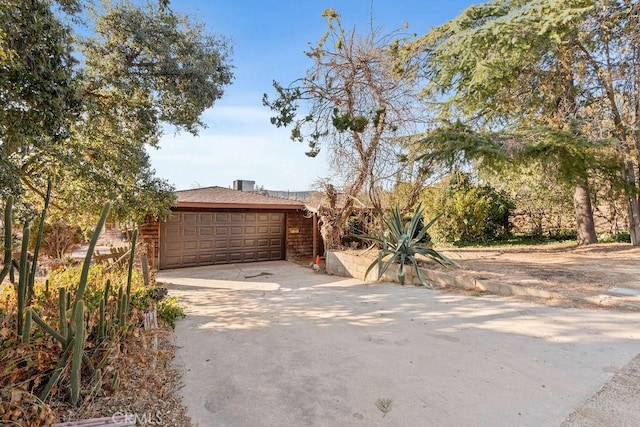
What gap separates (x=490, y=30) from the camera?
28.1 feet

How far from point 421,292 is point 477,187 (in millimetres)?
8118

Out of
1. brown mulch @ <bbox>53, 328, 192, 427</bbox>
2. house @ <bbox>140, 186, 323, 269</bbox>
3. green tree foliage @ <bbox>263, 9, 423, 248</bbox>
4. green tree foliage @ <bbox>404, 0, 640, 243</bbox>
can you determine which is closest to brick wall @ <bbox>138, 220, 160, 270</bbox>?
house @ <bbox>140, 186, 323, 269</bbox>

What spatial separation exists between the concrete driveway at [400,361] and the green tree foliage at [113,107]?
304cm

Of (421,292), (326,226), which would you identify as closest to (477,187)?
(326,226)

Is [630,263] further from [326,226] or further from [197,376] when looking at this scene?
[197,376]

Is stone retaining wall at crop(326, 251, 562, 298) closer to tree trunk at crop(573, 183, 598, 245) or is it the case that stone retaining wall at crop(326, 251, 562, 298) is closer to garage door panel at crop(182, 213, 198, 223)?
garage door panel at crop(182, 213, 198, 223)

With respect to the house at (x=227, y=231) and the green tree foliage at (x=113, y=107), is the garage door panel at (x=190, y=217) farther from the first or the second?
the green tree foliage at (x=113, y=107)

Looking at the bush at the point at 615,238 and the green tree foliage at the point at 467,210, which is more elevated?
the green tree foliage at the point at 467,210

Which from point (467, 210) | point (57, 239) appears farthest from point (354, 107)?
point (57, 239)

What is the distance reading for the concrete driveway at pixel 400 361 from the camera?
225cm

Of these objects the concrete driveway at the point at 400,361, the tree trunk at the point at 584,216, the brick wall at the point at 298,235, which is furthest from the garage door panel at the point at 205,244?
the tree trunk at the point at 584,216

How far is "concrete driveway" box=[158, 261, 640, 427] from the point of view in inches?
88.6

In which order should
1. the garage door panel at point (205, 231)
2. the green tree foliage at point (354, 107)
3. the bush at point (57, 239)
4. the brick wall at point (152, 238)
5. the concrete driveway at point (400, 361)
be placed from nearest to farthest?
the concrete driveway at point (400, 361) → the green tree foliage at point (354, 107) → the brick wall at point (152, 238) → the bush at point (57, 239) → the garage door panel at point (205, 231)

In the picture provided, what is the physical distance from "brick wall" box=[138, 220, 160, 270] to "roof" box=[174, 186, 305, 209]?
3.56ft
